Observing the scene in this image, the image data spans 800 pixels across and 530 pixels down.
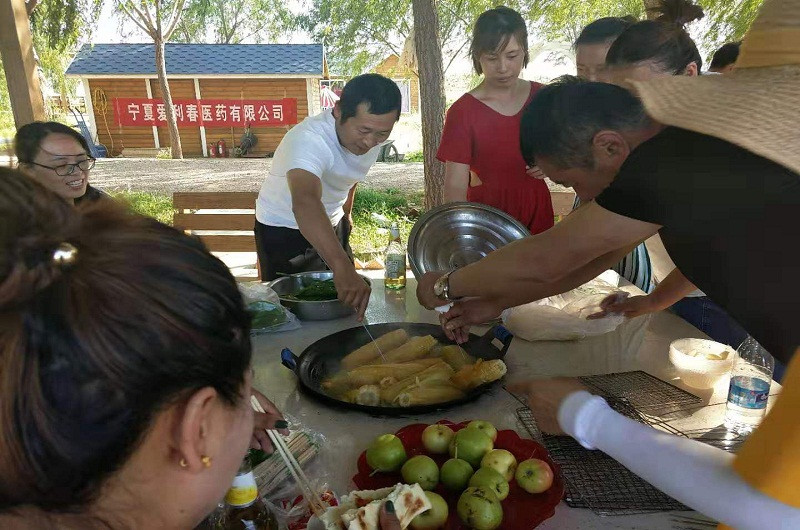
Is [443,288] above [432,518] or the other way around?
above

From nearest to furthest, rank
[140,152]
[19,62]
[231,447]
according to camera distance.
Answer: [231,447] → [19,62] → [140,152]

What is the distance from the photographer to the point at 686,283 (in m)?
2.49

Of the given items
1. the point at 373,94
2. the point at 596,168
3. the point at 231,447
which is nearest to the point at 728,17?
the point at 373,94

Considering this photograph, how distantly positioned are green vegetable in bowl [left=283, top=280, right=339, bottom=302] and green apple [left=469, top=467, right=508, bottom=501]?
61.4 inches

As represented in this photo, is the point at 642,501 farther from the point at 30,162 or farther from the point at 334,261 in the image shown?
the point at 30,162

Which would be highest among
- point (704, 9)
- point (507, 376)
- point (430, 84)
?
point (704, 9)

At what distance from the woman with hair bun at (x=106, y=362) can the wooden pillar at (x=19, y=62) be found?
177 inches

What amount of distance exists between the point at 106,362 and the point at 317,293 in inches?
86.0

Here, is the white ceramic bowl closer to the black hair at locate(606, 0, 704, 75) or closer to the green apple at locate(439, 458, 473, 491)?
the green apple at locate(439, 458, 473, 491)

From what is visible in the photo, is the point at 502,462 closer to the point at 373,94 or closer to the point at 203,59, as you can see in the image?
the point at 373,94

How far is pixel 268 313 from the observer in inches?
105

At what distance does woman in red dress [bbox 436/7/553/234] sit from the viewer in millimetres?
3688

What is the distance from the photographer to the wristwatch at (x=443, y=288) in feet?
8.01

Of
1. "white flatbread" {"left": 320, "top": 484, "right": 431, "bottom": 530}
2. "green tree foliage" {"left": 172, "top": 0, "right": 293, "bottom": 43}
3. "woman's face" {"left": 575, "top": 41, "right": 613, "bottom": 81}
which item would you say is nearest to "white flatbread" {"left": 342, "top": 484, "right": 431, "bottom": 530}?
"white flatbread" {"left": 320, "top": 484, "right": 431, "bottom": 530}
